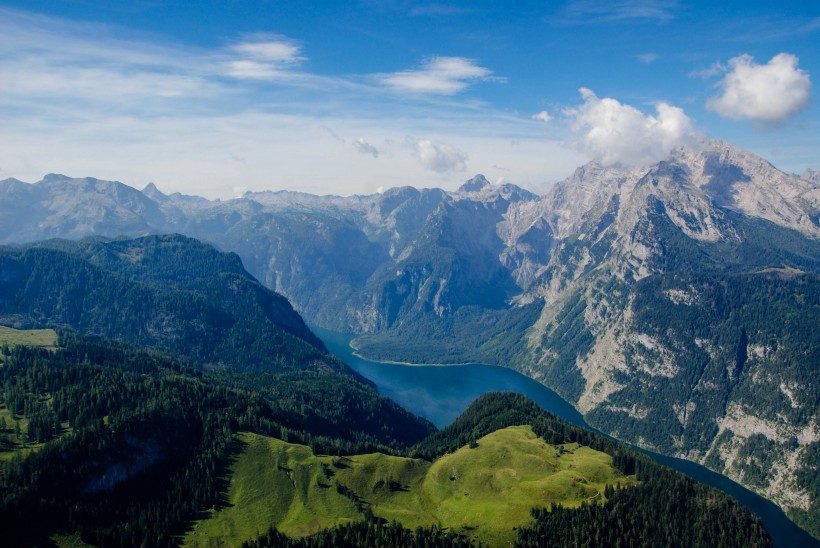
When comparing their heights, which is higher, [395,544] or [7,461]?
[7,461]

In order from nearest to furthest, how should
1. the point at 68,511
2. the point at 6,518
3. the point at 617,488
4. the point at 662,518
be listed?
the point at 6,518 < the point at 68,511 < the point at 662,518 < the point at 617,488

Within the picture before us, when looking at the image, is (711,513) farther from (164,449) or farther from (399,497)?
(164,449)

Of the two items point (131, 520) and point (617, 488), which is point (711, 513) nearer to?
point (617, 488)

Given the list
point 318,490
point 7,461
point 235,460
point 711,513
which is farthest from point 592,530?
point 7,461

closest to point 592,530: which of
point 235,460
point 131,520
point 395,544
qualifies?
point 395,544

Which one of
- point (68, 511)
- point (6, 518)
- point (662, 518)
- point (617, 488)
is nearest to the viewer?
point (6, 518)

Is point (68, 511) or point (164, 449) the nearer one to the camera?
point (68, 511)
